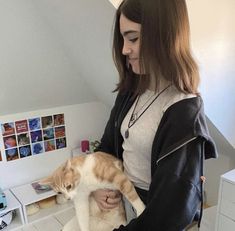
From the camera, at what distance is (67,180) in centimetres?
107

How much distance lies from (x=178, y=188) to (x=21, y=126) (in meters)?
2.15

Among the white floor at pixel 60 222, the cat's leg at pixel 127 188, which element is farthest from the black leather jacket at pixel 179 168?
the white floor at pixel 60 222

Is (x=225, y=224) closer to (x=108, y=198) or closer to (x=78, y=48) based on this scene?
(x=108, y=198)

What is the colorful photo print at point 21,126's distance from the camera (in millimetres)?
2559


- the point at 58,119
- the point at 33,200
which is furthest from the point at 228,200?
the point at 58,119

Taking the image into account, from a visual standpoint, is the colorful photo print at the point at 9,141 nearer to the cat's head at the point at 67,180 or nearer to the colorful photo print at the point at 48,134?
the colorful photo print at the point at 48,134

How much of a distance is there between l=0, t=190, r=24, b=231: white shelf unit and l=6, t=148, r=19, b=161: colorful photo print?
33 cm

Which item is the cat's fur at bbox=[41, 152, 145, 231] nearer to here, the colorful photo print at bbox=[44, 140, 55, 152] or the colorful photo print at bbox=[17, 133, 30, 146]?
the colorful photo print at bbox=[17, 133, 30, 146]

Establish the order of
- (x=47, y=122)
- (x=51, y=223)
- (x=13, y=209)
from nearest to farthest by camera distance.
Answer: (x=13, y=209) < (x=51, y=223) < (x=47, y=122)

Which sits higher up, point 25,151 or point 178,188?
point 178,188

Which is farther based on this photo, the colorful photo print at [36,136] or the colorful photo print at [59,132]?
the colorful photo print at [59,132]

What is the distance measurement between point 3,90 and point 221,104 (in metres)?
1.64

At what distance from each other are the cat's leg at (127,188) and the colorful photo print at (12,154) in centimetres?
186

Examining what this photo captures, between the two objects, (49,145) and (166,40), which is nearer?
(166,40)
